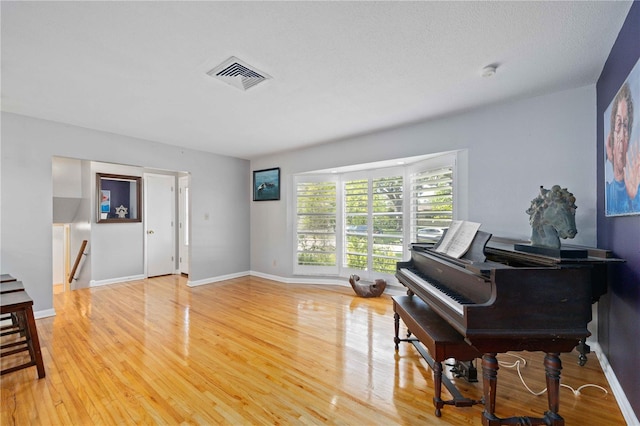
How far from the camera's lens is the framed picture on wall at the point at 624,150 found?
1.53 m

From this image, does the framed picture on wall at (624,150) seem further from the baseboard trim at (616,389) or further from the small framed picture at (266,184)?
the small framed picture at (266,184)

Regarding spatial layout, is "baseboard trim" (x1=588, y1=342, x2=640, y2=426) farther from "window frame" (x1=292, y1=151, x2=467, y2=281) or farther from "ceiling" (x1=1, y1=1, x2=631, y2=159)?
"ceiling" (x1=1, y1=1, x2=631, y2=159)

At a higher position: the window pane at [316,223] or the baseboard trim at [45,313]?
the window pane at [316,223]

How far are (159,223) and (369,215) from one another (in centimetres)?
432

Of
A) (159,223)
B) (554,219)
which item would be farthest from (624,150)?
(159,223)

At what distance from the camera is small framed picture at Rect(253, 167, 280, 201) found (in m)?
5.34

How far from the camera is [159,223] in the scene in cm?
582

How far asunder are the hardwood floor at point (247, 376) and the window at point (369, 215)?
120 centimetres

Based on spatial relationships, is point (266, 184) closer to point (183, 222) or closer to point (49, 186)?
point (183, 222)

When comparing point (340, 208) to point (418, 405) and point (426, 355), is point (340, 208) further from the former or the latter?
point (418, 405)

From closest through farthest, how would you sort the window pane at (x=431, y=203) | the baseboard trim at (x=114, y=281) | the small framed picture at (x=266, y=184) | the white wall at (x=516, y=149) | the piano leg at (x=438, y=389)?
the piano leg at (x=438, y=389) → the white wall at (x=516, y=149) → the window pane at (x=431, y=203) → the baseboard trim at (x=114, y=281) → the small framed picture at (x=266, y=184)

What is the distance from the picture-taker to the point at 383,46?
1948 mm

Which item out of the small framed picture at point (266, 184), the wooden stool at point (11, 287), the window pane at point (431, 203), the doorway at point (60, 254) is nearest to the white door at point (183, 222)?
the small framed picture at point (266, 184)

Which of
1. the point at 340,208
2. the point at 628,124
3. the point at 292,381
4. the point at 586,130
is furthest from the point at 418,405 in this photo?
the point at 340,208
